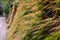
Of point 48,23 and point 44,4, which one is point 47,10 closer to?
point 44,4

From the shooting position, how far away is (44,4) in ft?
11.0

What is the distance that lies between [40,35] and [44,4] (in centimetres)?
86

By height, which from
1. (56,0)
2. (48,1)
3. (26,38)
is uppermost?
(48,1)

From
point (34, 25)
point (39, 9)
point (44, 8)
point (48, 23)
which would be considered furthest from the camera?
point (39, 9)

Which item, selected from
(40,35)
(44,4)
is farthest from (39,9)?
(40,35)

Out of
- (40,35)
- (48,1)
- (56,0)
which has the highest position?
(48,1)

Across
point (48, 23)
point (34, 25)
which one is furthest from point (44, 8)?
point (48, 23)

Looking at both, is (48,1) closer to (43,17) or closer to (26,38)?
(43,17)

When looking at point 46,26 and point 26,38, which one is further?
point 26,38

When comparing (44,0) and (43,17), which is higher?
(44,0)

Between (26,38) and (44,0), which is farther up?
(44,0)

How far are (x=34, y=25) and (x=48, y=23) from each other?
1.21ft

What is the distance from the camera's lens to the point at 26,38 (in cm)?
304

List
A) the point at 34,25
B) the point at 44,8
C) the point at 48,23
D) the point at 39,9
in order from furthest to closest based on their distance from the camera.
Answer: the point at 39,9
the point at 44,8
the point at 34,25
the point at 48,23
